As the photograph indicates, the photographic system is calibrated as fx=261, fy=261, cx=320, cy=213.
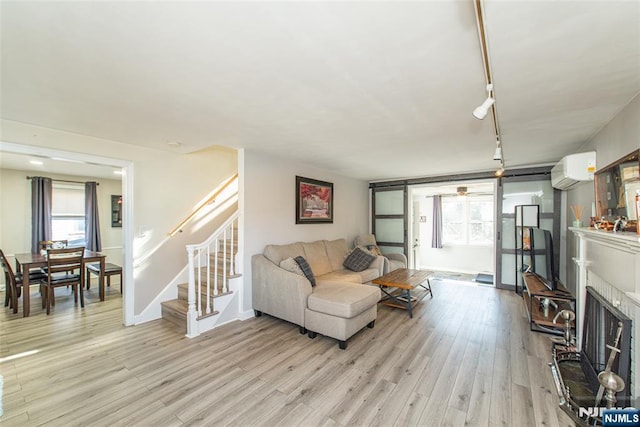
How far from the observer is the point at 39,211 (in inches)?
209

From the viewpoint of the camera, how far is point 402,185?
250 inches

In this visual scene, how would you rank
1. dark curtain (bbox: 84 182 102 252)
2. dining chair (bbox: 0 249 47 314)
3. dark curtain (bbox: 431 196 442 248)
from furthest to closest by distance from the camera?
dark curtain (bbox: 431 196 442 248) < dark curtain (bbox: 84 182 102 252) < dining chair (bbox: 0 249 47 314)

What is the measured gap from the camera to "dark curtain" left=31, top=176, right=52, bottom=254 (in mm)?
5289

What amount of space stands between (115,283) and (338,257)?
4843mm

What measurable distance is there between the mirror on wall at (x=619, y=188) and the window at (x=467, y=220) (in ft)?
15.6

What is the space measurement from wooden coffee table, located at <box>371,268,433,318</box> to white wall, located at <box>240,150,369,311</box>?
5.17 ft

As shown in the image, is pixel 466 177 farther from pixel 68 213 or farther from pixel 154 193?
pixel 68 213

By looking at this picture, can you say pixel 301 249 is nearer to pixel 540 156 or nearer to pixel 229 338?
pixel 229 338

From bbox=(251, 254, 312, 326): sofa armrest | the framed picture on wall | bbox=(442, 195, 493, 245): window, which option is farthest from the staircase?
bbox=(442, 195, 493, 245): window

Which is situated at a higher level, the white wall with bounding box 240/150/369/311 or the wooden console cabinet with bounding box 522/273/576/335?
the white wall with bounding box 240/150/369/311

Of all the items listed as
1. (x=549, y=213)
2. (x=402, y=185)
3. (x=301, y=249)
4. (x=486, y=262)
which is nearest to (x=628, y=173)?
(x=549, y=213)

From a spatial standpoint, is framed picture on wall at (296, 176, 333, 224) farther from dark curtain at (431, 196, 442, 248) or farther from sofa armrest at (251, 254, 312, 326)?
dark curtain at (431, 196, 442, 248)

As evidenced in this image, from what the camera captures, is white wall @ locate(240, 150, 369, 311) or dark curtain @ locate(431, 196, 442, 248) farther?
dark curtain @ locate(431, 196, 442, 248)

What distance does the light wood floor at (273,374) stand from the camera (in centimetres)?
186
